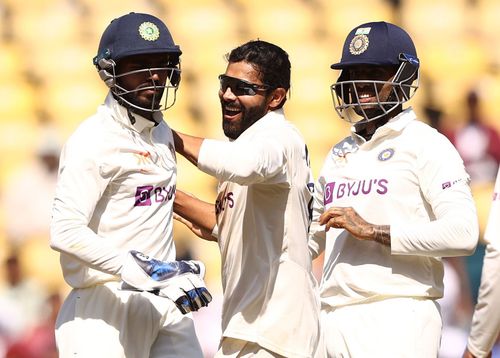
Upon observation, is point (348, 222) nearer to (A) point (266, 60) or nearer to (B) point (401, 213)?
(B) point (401, 213)

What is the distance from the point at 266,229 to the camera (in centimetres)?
409

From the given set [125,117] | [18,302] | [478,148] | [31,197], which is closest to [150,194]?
[125,117]

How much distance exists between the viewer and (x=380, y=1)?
9.27 metres

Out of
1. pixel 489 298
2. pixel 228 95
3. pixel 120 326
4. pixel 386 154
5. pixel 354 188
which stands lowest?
pixel 489 298

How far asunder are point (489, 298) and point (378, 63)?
0.92 metres

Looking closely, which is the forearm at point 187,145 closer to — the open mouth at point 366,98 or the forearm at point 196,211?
the forearm at point 196,211

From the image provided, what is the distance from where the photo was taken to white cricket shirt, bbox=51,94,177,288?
3.96 meters

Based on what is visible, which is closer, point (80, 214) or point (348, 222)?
point (80, 214)

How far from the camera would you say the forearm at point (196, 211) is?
14.9 ft

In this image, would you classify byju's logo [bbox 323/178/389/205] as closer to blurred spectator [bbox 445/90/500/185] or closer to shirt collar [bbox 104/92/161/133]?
shirt collar [bbox 104/92/161/133]

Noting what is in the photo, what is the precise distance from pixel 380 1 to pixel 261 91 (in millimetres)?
5295

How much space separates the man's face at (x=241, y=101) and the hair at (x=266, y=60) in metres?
0.02

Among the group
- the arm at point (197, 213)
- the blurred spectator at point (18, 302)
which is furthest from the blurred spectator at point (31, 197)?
the arm at point (197, 213)

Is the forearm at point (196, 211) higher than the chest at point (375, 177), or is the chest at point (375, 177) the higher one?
the chest at point (375, 177)
